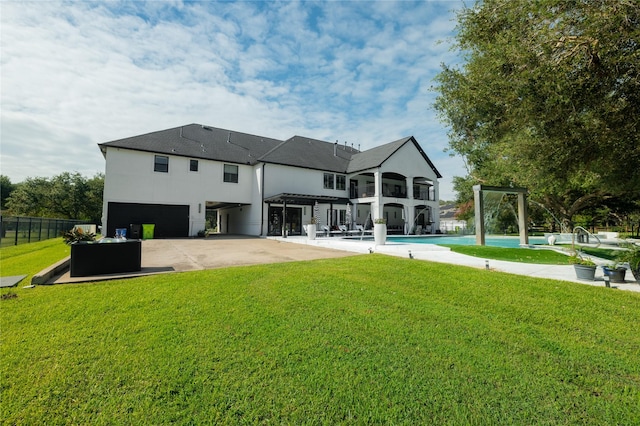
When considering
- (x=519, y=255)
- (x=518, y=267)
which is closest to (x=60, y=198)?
(x=519, y=255)

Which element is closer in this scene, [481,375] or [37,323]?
[481,375]

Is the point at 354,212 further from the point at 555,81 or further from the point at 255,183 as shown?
the point at 555,81

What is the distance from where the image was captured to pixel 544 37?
625 cm

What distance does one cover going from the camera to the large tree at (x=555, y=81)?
5746mm

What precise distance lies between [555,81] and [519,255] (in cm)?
591

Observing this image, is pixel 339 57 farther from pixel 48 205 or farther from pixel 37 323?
pixel 48 205

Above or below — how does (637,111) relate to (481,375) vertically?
above

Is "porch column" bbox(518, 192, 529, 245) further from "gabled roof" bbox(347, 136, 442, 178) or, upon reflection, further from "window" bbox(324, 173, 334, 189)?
"window" bbox(324, 173, 334, 189)

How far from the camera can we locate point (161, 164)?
20.7m

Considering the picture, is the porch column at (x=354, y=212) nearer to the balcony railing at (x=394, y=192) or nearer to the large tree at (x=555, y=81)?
the balcony railing at (x=394, y=192)

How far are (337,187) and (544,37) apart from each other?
21.6 metres

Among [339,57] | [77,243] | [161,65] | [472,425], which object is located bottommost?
[472,425]

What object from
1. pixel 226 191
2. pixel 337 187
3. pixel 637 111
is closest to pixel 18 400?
pixel 637 111

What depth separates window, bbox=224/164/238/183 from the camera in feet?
76.1
